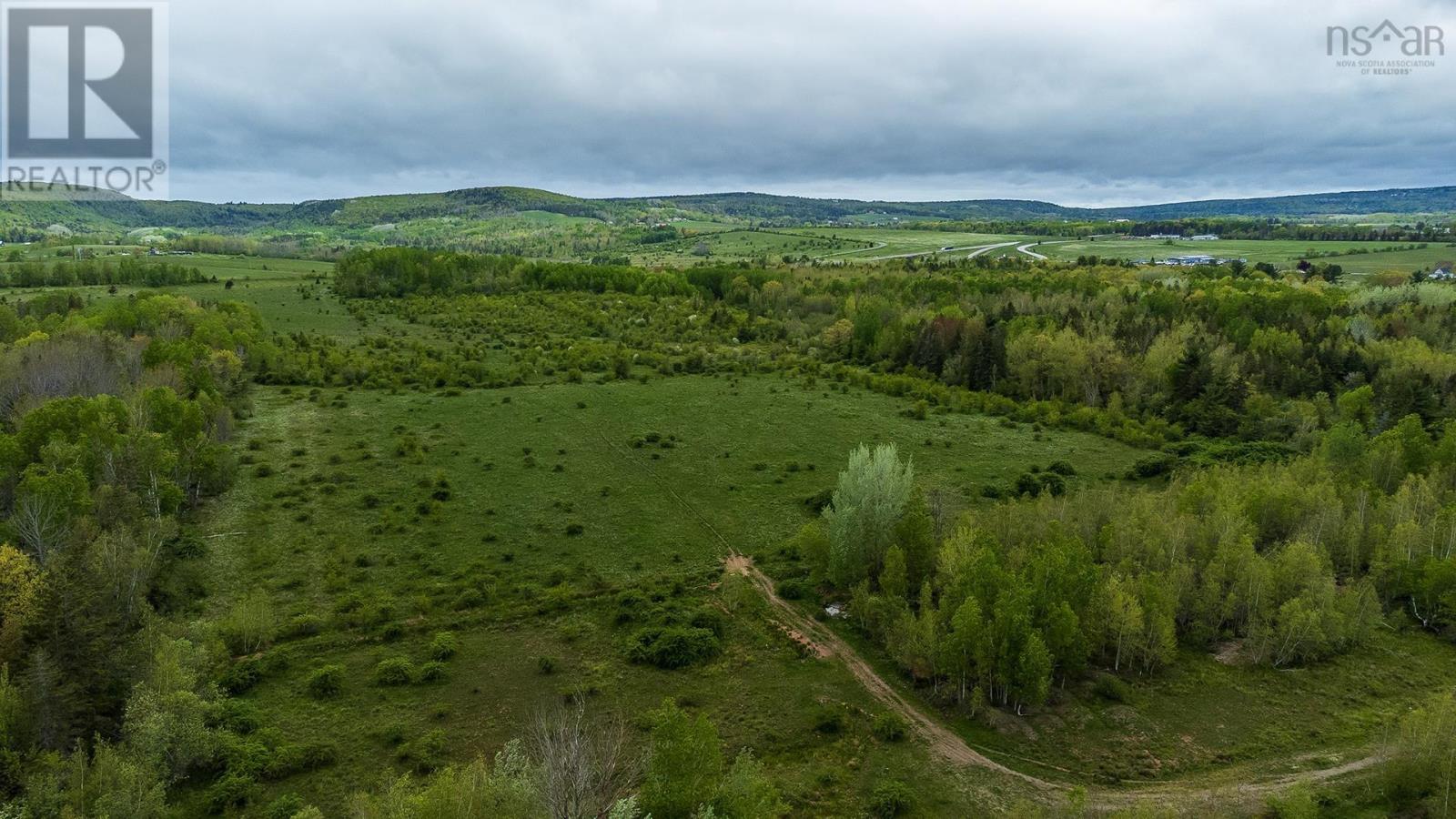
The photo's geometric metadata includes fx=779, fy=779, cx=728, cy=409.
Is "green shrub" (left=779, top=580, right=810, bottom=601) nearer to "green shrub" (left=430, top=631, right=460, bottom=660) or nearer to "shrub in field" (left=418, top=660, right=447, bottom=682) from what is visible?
"green shrub" (left=430, top=631, right=460, bottom=660)

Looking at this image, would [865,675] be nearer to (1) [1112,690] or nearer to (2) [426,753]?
(1) [1112,690]

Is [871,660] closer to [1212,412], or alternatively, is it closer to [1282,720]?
[1282,720]

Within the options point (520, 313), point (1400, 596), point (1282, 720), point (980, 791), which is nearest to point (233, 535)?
point (980, 791)

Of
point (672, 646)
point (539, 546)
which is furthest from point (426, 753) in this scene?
point (539, 546)

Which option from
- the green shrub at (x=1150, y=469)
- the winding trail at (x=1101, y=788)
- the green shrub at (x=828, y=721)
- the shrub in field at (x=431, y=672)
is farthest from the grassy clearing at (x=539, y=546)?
the green shrub at (x=1150, y=469)

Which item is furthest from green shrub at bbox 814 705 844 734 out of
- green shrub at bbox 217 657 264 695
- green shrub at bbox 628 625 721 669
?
green shrub at bbox 217 657 264 695

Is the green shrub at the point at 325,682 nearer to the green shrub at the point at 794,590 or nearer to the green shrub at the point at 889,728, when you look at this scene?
the green shrub at the point at 794,590
